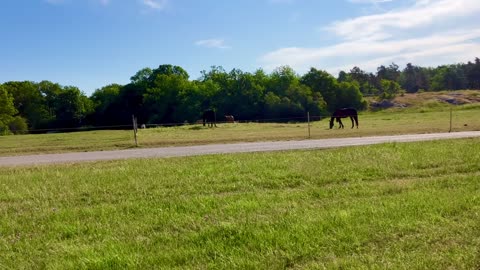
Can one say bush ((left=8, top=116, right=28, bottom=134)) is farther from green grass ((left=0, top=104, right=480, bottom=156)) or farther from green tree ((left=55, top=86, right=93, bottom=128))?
green grass ((left=0, top=104, right=480, bottom=156))

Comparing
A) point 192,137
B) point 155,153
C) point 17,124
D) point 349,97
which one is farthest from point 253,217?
point 17,124

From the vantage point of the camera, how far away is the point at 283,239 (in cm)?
529

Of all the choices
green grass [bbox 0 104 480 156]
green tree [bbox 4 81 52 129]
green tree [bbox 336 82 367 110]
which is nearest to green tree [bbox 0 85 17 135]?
green tree [bbox 4 81 52 129]

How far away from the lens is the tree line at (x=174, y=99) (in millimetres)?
75894

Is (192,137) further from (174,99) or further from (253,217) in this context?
(174,99)

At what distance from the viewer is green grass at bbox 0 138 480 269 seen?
4.85 metres

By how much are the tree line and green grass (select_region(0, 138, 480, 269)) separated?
60975 mm

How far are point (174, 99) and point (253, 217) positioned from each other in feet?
264

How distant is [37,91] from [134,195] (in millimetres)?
96657

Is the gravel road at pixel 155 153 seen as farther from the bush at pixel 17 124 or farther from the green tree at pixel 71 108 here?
the green tree at pixel 71 108

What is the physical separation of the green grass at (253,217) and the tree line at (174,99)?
60975 millimetres

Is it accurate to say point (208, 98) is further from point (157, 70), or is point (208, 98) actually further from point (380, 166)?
point (380, 166)

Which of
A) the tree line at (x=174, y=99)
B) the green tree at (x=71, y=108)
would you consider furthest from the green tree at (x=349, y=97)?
the green tree at (x=71, y=108)

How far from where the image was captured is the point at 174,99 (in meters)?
85.4
